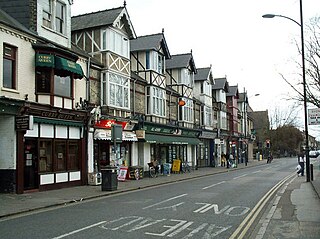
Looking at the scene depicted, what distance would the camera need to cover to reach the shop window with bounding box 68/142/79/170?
2183 cm

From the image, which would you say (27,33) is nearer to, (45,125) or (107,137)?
(45,125)

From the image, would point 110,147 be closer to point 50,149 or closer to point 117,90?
point 117,90

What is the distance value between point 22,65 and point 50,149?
441 cm

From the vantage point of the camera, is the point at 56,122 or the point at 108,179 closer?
the point at 108,179

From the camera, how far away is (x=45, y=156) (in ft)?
65.5

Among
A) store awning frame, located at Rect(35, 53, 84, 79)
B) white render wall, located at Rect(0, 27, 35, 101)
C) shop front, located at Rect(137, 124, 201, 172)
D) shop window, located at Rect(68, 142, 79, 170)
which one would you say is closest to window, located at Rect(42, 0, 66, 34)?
store awning frame, located at Rect(35, 53, 84, 79)

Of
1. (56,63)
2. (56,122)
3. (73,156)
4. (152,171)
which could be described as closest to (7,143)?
(56,122)

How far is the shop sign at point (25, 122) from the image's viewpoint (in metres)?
17.6

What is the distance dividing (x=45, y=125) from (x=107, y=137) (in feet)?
18.4

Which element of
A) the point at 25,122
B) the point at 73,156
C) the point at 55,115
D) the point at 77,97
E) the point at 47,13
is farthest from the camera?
the point at 77,97

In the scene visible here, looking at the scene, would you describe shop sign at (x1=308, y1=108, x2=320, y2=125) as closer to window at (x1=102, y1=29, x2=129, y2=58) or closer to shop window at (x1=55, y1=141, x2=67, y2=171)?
shop window at (x1=55, y1=141, x2=67, y2=171)

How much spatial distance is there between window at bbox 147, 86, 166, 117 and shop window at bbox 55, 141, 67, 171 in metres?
11.7

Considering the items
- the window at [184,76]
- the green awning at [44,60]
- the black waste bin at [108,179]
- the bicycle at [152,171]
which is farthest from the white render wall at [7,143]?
the window at [184,76]

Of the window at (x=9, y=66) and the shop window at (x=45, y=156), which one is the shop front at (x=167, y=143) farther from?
the window at (x=9, y=66)
